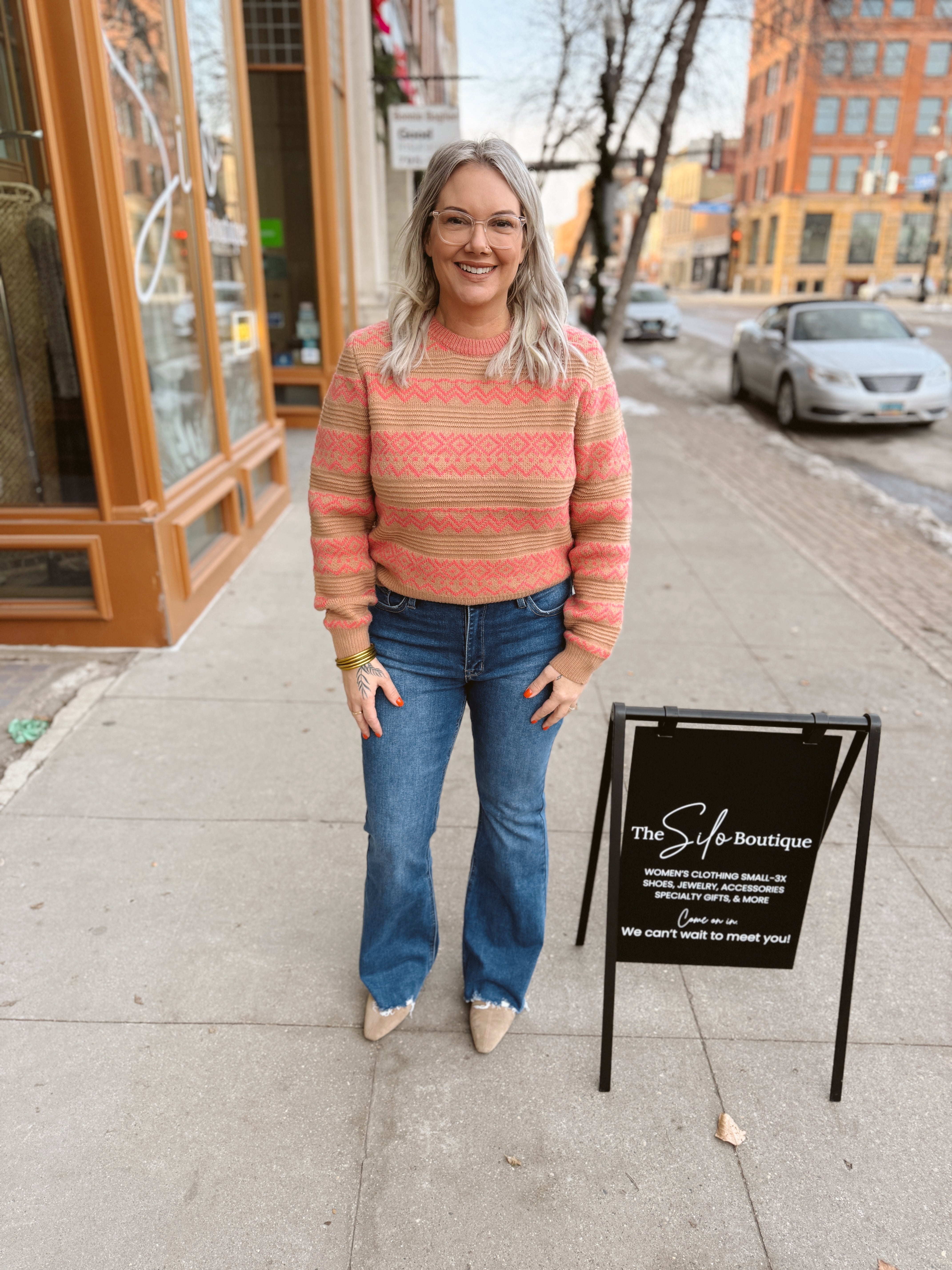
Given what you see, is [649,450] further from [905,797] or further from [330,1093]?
[330,1093]

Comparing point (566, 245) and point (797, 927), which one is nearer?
point (797, 927)

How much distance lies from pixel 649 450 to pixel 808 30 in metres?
7.46

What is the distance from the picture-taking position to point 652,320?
2450 cm

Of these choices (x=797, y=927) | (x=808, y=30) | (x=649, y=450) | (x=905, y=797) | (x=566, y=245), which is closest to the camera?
(x=797, y=927)

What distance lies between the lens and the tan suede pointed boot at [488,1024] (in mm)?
2336

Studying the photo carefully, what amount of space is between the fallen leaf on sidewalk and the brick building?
6059cm

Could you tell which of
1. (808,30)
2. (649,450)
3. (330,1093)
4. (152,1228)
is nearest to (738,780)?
(330,1093)

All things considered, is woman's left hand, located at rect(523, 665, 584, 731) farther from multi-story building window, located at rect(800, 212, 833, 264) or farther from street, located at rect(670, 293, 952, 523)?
multi-story building window, located at rect(800, 212, 833, 264)

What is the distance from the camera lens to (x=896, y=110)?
192 feet

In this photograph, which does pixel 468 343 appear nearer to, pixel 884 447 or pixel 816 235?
pixel 884 447

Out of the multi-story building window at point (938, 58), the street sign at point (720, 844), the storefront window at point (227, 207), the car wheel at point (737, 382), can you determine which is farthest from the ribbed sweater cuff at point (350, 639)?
the multi-story building window at point (938, 58)

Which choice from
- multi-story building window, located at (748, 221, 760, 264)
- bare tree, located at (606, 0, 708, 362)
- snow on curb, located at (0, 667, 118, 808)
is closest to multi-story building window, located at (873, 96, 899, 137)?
multi-story building window, located at (748, 221, 760, 264)

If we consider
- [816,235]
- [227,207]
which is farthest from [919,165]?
[227,207]

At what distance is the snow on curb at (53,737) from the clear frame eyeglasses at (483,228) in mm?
2626
